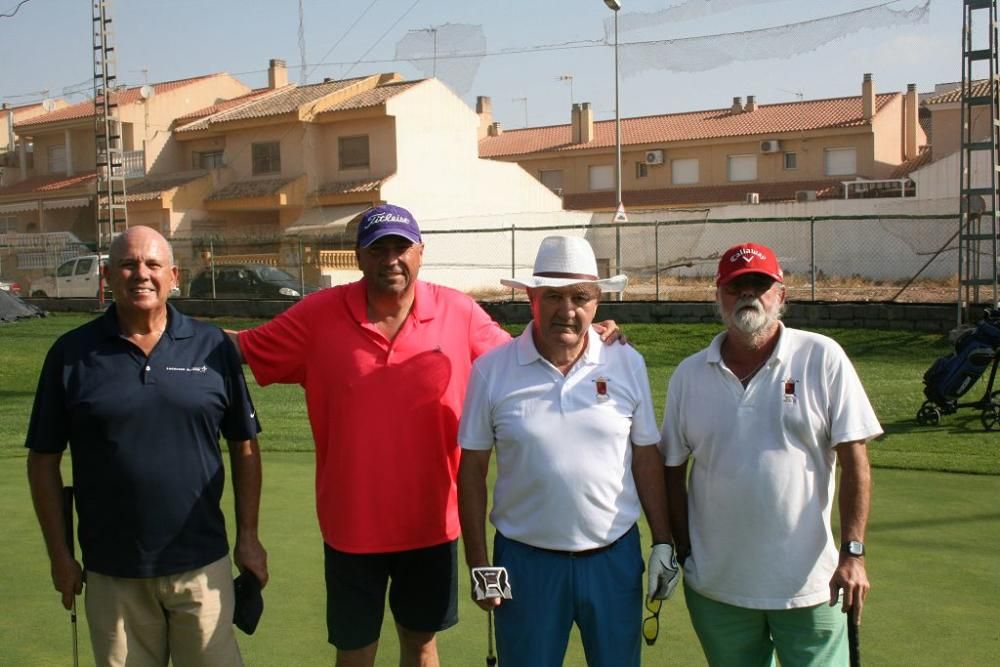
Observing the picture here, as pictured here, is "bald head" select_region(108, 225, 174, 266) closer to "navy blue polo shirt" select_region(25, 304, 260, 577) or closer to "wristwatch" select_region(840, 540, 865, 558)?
"navy blue polo shirt" select_region(25, 304, 260, 577)

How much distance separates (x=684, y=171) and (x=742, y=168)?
8.40ft

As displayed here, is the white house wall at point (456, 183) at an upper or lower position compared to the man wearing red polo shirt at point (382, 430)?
upper

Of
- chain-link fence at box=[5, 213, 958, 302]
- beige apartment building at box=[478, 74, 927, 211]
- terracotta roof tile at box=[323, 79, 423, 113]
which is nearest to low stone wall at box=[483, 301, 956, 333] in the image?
chain-link fence at box=[5, 213, 958, 302]

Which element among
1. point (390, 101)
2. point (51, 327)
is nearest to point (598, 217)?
point (390, 101)

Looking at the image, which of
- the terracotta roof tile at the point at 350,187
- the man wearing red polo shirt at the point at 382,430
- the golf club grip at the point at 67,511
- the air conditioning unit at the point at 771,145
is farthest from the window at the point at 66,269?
the air conditioning unit at the point at 771,145

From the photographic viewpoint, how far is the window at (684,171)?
48.4 meters

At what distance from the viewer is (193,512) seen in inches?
138

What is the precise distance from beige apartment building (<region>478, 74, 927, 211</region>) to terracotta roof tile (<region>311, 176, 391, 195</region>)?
1411 cm

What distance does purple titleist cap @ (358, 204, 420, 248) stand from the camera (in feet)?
12.5

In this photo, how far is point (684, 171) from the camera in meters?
48.5

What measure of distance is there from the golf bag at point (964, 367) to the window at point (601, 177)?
39847 millimetres

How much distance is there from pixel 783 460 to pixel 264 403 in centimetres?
1020

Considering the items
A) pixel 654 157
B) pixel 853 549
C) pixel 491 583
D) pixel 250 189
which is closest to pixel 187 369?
pixel 491 583

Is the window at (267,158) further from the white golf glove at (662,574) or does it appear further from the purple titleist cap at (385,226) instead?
the white golf glove at (662,574)
